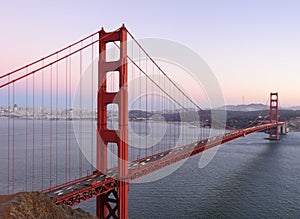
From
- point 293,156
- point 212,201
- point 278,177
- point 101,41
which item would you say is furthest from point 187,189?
point 293,156

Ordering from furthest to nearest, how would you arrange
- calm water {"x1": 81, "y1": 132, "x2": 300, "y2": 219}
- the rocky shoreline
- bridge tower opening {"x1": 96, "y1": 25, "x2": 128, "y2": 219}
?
calm water {"x1": 81, "y1": 132, "x2": 300, "y2": 219}
bridge tower opening {"x1": 96, "y1": 25, "x2": 128, "y2": 219}
the rocky shoreline

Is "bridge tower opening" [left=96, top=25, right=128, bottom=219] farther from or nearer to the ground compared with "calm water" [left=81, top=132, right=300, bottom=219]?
farther from the ground

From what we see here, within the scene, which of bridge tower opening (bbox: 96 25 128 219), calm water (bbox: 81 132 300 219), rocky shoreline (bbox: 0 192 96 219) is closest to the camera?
rocky shoreline (bbox: 0 192 96 219)

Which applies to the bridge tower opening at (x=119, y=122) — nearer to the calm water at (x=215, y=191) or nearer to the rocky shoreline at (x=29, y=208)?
the calm water at (x=215, y=191)

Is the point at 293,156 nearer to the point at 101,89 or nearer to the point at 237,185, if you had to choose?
the point at 237,185

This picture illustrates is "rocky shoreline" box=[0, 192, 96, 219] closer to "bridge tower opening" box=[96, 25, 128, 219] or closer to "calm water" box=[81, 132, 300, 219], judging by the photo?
"bridge tower opening" box=[96, 25, 128, 219]

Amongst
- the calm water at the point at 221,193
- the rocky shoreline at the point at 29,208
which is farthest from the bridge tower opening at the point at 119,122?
the rocky shoreline at the point at 29,208

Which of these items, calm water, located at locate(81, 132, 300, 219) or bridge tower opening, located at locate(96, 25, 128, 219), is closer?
bridge tower opening, located at locate(96, 25, 128, 219)

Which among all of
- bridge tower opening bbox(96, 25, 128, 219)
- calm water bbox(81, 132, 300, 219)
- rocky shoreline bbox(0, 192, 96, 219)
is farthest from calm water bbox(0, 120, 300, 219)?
rocky shoreline bbox(0, 192, 96, 219)

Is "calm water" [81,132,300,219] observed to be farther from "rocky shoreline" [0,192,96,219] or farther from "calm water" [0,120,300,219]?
"rocky shoreline" [0,192,96,219]
